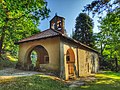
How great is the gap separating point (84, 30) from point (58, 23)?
17994 millimetres

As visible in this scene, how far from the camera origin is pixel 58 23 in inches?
781

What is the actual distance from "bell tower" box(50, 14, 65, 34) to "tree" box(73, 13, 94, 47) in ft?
56.1

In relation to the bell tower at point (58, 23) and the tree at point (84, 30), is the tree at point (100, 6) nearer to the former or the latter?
the bell tower at point (58, 23)

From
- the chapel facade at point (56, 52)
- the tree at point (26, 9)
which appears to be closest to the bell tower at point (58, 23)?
the chapel facade at point (56, 52)

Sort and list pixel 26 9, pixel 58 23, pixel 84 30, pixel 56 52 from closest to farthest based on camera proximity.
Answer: pixel 26 9, pixel 56 52, pixel 58 23, pixel 84 30

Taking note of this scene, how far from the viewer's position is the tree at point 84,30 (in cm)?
3619

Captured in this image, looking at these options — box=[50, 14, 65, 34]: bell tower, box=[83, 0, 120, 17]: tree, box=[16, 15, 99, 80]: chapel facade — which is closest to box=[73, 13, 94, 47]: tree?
box=[16, 15, 99, 80]: chapel facade

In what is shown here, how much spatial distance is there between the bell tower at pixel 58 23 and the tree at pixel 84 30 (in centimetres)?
1709

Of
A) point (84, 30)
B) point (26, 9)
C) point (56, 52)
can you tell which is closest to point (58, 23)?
point (56, 52)

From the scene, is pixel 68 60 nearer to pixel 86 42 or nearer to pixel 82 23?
pixel 86 42

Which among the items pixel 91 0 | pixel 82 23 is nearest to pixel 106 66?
pixel 82 23

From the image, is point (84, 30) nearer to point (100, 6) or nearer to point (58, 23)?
point (58, 23)

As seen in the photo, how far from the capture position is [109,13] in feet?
46.0

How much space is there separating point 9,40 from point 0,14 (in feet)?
44.4
